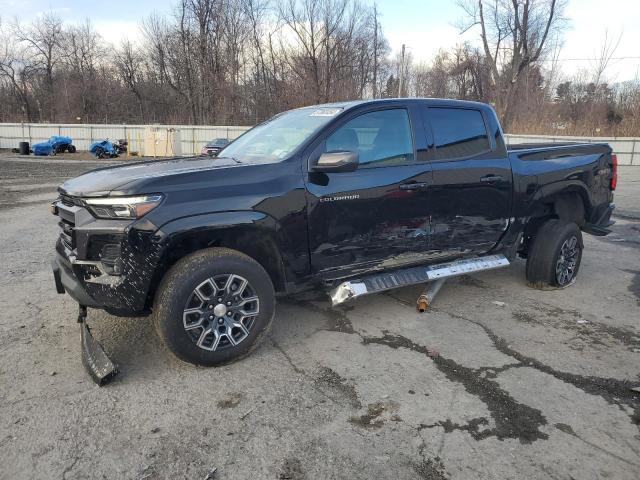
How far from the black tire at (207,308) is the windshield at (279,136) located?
89 centimetres

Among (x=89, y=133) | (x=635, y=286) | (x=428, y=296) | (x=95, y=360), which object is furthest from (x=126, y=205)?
(x=89, y=133)

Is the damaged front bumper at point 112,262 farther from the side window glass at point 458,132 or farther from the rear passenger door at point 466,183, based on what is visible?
the side window glass at point 458,132

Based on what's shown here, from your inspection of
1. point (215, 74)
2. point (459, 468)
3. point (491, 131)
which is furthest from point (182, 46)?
point (459, 468)

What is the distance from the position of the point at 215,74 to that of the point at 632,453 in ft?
144

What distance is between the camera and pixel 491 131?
498 cm

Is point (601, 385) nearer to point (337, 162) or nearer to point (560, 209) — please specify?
point (337, 162)

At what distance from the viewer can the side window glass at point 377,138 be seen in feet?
13.0

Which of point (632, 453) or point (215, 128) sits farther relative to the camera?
point (215, 128)

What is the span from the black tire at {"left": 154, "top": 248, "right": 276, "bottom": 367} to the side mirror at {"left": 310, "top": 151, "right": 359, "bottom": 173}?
874mm

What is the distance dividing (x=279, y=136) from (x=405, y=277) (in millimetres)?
1665

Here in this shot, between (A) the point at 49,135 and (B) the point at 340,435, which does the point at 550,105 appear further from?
(B) the point at 340,435

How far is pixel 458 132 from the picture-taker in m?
4.70

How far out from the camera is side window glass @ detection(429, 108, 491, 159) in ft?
14.8

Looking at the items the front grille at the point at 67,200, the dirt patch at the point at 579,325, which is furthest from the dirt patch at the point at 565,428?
the front grille at the point at 67,200
